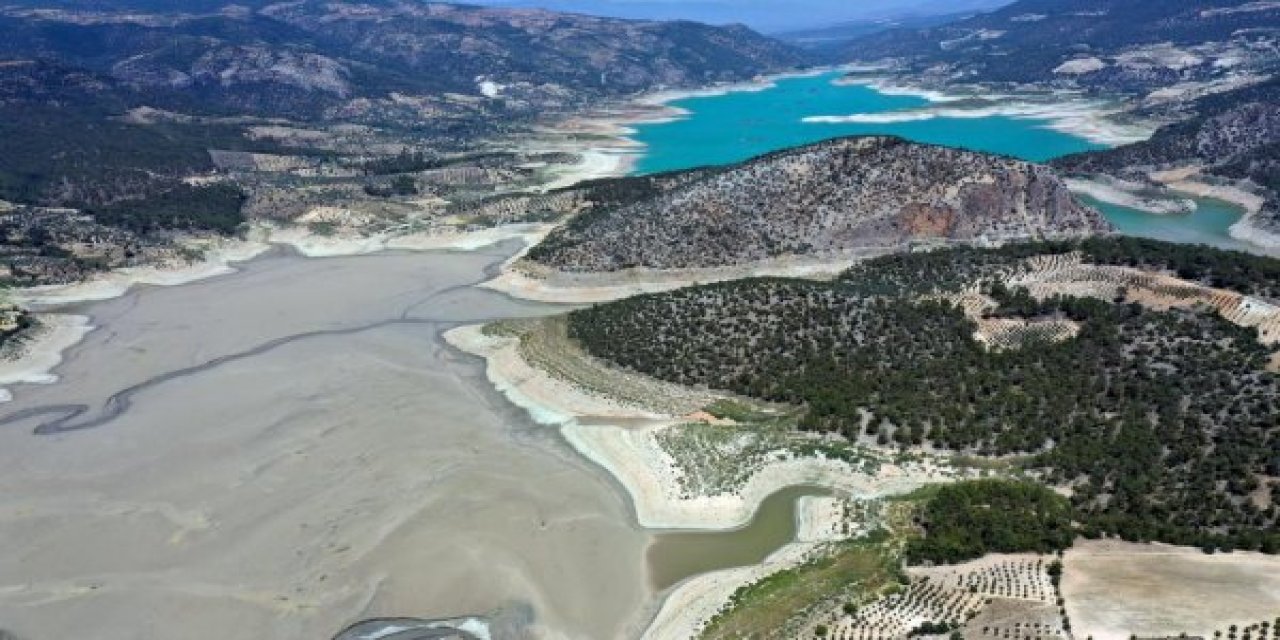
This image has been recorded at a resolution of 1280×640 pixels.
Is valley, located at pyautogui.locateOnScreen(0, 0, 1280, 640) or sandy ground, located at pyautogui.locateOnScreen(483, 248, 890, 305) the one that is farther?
sandy ground, located at pyautogui.locateOnScreen(483, 248, 890, 305)

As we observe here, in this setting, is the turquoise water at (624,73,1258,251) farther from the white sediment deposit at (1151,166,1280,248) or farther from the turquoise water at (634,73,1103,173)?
the white sediment deposit at (1151,166,1280,248)

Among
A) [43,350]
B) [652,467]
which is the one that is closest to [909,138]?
[652,467]

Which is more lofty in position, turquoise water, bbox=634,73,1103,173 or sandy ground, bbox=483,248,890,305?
turquoise water, bbox=634,73,1103,173

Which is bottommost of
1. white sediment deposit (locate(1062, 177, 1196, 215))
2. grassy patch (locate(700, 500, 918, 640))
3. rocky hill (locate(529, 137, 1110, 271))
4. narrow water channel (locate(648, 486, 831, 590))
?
narrow water channel (locate(648, 486, 831, 590))

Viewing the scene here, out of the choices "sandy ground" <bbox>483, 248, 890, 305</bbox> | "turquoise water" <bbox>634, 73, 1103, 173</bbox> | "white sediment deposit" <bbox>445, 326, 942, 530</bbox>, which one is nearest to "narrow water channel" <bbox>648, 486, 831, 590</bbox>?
"white sediment deposit" <bbox>445, 326, 942, 530</bbox>

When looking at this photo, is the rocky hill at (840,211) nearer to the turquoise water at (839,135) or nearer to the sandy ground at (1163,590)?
the sandy ground at (1163,590)

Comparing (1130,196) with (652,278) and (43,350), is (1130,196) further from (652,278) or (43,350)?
(43,350)
